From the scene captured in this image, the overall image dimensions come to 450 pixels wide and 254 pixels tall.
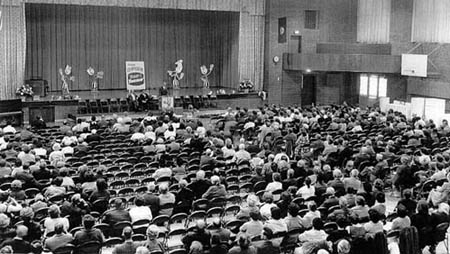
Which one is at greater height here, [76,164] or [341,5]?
[341,5]

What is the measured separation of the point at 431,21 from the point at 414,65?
116 inches

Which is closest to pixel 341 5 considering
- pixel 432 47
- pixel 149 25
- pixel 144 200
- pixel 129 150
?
pixel 432 47

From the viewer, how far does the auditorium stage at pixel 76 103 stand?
2783cm

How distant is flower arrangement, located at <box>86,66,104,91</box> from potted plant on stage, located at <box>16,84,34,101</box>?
15.0 feet

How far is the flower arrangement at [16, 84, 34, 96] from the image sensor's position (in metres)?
28.5

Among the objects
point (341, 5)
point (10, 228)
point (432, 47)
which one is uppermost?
point (341, 5)

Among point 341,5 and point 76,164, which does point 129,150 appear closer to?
point 76,164

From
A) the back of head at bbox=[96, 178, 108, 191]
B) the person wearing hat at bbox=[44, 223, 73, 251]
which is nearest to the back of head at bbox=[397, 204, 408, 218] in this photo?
the person wearing hat at bbox=[44, 223, 73, 251]

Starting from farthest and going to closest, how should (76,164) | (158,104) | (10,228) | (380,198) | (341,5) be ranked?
(341,5), (158,104), (76,164), (380,198), (10,228)

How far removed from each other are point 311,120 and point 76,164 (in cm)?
1069

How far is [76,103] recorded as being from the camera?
2908 cm

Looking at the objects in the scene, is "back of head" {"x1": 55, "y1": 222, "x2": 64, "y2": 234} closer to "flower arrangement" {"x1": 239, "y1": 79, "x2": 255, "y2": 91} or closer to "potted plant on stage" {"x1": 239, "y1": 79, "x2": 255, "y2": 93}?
"potted plant on stage" {"x1": 239, "y1": 79, "x2": 255, "y2": 93}

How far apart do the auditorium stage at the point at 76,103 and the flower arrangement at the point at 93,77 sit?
20.0 inches

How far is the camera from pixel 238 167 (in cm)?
1700
